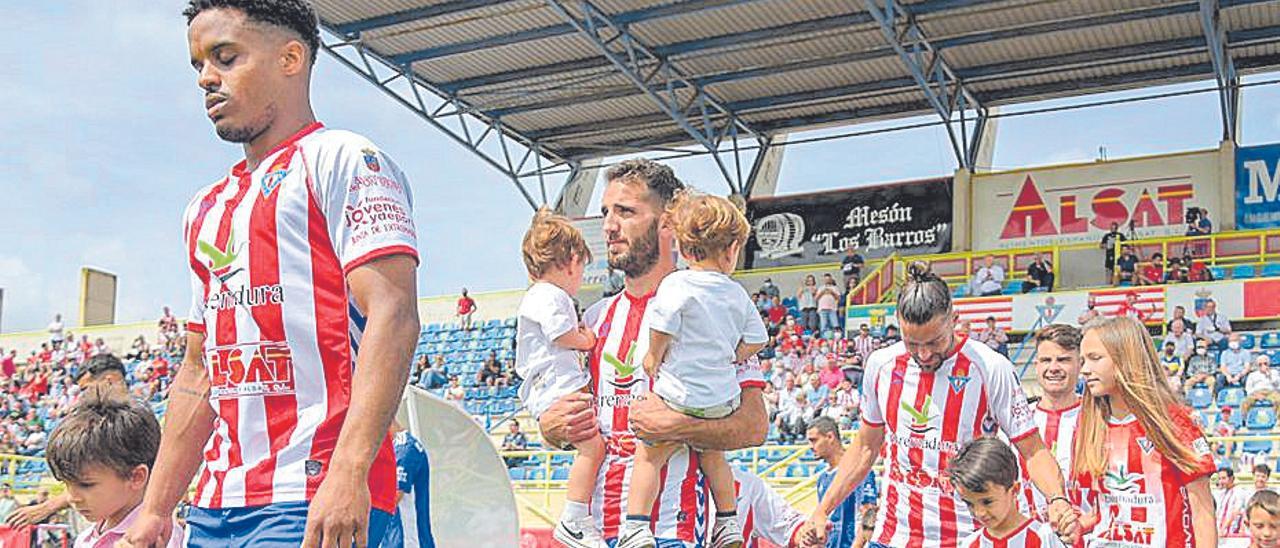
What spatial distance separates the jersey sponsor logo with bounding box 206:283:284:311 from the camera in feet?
10.5

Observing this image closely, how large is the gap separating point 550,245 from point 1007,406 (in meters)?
1.99

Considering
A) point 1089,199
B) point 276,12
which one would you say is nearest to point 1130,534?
point 276,12

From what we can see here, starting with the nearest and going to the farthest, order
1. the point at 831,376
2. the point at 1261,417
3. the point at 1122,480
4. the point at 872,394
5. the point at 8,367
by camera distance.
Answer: the point at 1122,480, the point at 872,394, the point at 1261,417, the point at 831,376, the point at 8,367

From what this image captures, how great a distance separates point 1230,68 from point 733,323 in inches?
915

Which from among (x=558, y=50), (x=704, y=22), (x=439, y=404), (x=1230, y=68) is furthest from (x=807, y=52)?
(x=439, y=404)

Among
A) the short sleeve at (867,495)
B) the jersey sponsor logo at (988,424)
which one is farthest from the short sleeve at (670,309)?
the short sleeve at (867,495)

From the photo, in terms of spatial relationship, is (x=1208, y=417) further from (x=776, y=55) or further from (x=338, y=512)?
(x=338, y=512)

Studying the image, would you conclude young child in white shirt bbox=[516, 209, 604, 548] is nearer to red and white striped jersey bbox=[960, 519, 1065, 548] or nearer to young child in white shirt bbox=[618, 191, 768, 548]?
young child in white shirt bbox=[618, 191, 768, 548]

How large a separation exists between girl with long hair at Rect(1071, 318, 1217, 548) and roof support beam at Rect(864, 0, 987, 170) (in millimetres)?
18466

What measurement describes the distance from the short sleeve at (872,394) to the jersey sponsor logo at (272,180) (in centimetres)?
360

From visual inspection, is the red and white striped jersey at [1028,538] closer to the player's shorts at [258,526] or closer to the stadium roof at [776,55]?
the player's shorts at [258,526]

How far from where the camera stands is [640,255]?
5.73 metres

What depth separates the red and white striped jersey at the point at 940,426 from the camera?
6.05m

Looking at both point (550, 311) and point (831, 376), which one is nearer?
point (550, 311)
